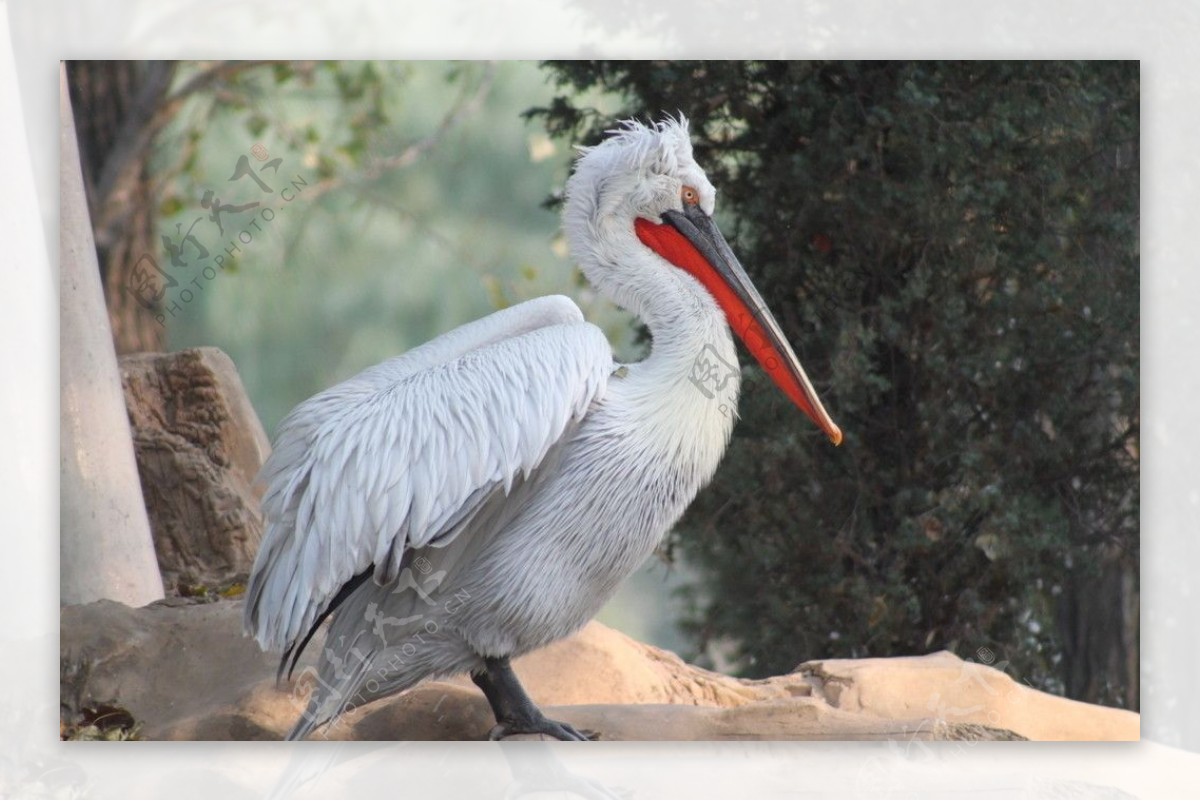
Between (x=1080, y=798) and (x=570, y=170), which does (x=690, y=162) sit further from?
(x=1080, y=798)

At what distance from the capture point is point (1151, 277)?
13.8 feet

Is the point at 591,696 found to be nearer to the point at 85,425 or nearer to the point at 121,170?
the point at 85,425

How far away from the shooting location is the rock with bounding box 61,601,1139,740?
4.04m

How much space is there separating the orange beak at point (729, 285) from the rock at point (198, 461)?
48.8 inches

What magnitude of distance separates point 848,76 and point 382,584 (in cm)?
181

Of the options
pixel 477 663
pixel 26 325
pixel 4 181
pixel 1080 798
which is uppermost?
pixel 4 181

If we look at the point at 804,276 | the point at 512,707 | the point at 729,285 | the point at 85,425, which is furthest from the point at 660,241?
the point at 85,425

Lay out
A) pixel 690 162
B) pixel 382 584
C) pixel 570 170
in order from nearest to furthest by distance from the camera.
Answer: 1. pixel 382 584
2. pixel 690 162
3. pixel 570 170

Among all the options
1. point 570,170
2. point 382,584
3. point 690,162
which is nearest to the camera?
point 382,584

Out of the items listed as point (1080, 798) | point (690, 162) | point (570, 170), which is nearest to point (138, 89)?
point (570, 170)

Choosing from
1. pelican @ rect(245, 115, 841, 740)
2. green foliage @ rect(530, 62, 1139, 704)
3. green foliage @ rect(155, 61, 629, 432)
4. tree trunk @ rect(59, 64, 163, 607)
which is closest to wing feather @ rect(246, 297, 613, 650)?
pelican @ rect(245, 115, 841, 740)

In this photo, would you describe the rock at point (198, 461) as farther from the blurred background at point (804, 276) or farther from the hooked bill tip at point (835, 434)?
the hooked bill tip at point (835, 434)

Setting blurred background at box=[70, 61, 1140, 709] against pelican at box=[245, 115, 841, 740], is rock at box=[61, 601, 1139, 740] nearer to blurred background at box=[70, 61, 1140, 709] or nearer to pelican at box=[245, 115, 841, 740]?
blurred background at box=[70, 61, 1140, 709]

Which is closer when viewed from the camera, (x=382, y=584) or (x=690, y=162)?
(x=382, y=584)
